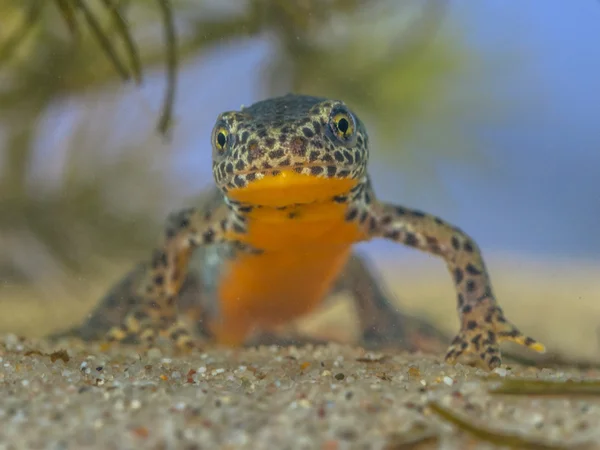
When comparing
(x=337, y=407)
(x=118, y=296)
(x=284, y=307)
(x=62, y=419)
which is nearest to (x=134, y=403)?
(x=62, y=419)

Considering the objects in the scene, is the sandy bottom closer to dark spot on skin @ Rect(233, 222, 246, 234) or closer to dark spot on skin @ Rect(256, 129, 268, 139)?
dark spot on skin @ Rect(256, 129, 268, 139)

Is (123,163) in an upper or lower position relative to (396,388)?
upper

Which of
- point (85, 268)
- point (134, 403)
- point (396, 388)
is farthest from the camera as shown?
point (85, 268)

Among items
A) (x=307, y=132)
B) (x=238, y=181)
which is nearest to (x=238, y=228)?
(x=238, y=181)

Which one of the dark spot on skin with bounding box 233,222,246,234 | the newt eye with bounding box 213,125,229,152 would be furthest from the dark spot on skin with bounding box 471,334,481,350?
the newt eye with bounding box 213,125,229,152

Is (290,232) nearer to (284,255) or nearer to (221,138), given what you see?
(284,255)

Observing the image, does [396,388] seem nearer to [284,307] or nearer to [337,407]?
[337,407]

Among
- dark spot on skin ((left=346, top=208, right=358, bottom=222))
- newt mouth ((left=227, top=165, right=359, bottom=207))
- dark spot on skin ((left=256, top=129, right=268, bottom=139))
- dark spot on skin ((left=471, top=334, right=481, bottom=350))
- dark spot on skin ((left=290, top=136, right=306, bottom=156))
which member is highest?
dark spot on skin ((left=256, top=129, right=268, bottom=139))
